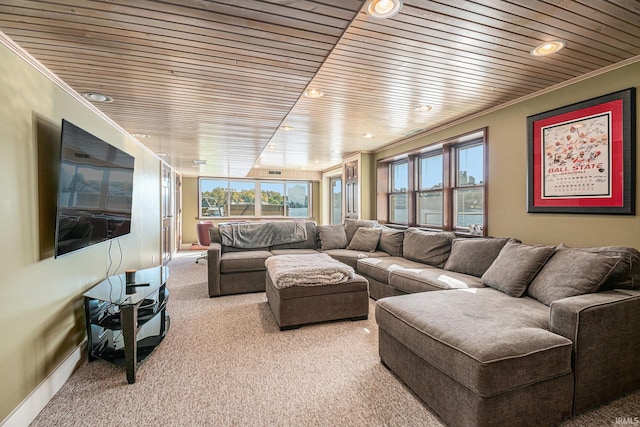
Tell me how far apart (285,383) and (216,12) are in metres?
2.18

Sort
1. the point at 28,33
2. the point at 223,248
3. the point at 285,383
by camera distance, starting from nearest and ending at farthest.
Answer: the point at 28,33 → the point at 285,383 → the point at 223,248

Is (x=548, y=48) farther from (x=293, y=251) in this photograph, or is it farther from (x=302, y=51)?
(x=293, y=251)

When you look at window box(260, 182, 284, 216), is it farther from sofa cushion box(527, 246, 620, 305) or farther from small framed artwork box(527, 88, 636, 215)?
sofa cushion box(527, 246, 620, 305)

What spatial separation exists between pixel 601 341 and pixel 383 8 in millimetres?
2154

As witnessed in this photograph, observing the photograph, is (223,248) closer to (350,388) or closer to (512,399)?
A: (350,388)

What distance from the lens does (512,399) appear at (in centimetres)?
136

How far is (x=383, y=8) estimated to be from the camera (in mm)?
1543

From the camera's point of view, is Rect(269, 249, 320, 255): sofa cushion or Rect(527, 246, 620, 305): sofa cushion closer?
Rect(527, 246, 620, 305): sofa cushion

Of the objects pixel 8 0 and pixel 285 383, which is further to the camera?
pixel 285 383

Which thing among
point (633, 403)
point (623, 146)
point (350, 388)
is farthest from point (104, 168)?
point (623, 146)

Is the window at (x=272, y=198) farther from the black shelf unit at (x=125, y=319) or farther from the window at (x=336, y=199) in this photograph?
the black shelf unit at (x=125, y=319)

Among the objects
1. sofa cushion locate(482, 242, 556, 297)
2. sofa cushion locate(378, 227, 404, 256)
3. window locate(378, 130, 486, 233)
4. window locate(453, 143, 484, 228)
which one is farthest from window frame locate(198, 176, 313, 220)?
sofa cushion locate(482, 242, 556, 297)

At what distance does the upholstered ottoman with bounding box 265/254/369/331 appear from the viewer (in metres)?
2.70

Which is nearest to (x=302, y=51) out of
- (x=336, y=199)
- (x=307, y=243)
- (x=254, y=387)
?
(x=254, y=387)
